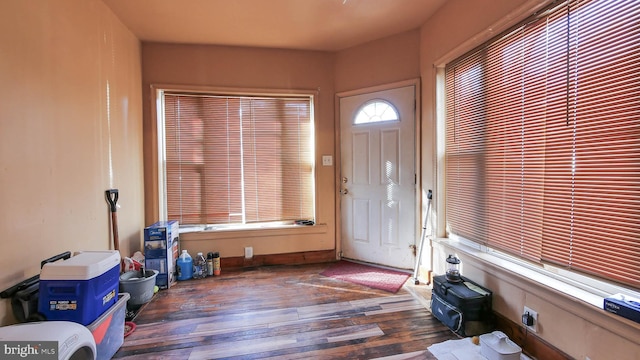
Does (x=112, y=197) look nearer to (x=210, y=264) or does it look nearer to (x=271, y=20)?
(x=210, y=264)

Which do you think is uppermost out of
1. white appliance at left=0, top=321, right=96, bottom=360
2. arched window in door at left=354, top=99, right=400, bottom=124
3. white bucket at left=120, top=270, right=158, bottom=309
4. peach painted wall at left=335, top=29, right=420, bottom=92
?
peach painted wall at left=335, top=29, right=420, bottom=92

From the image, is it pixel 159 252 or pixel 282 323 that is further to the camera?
pixel 159 252

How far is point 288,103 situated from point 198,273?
2321 mm

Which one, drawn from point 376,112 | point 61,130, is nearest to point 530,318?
point 376,112

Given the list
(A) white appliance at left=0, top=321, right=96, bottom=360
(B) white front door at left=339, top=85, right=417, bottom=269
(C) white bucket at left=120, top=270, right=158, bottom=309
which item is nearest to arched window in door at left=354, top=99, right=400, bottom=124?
(B) white front door at left=339, top=85, right=417, bottom=269

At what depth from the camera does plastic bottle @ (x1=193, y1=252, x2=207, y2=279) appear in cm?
318

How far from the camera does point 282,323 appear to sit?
2.21m

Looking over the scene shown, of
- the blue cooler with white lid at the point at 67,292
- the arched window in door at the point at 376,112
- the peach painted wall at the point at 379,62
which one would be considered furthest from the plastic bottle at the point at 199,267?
the peach painted wall at the point at 379,62

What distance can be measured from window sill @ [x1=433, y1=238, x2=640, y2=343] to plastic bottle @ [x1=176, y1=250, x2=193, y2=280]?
9.33ft

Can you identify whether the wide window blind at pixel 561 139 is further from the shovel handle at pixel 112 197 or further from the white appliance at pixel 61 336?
the shovel handle at pixel 112 197

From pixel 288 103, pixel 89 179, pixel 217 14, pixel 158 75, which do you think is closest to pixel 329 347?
pixel 89 179

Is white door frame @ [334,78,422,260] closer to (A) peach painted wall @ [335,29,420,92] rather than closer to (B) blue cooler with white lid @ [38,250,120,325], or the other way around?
(A) peach painted wall @ [335,29,420,92]

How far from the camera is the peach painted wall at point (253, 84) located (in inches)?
128

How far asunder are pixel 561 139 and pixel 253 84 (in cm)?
303
